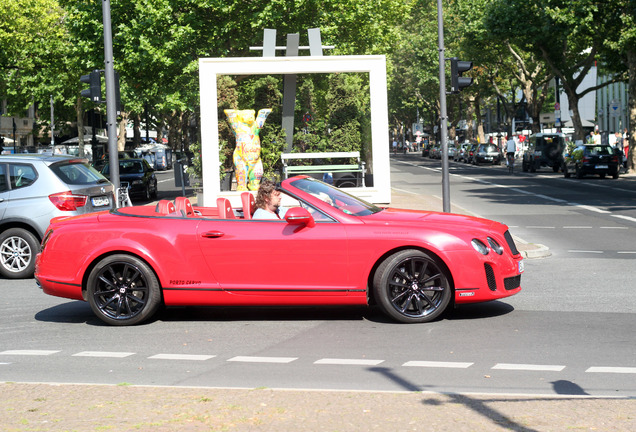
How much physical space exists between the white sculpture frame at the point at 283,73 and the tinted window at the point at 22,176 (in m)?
7.32

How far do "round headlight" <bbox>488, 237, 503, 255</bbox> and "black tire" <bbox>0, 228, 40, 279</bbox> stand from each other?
7149 millimetres

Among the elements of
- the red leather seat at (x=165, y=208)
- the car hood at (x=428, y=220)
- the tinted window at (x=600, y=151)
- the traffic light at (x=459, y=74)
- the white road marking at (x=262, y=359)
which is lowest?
the white road marking at (x=262, y=359)

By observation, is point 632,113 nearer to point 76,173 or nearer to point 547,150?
point 547,150

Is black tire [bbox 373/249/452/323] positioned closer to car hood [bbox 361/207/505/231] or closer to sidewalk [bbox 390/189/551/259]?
car hood [bbox 361/207/505/231]

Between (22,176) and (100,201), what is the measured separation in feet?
3.66

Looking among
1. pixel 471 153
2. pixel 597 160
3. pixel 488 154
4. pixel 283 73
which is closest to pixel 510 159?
pixel 597 160

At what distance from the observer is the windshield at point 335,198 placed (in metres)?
9.14

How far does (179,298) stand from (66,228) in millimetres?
1334

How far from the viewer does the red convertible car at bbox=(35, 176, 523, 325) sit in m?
8.71

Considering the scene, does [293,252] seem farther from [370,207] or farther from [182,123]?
[182,123]

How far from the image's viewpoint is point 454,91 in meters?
18.8

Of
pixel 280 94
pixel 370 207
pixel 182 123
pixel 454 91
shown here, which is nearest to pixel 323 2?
pixel 280 94

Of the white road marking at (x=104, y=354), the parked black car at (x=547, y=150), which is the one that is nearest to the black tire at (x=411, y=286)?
the white road marking at (x=104, y=354)

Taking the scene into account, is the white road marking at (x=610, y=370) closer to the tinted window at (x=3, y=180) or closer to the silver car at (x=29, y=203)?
the silver car at (x=29, y=203)
